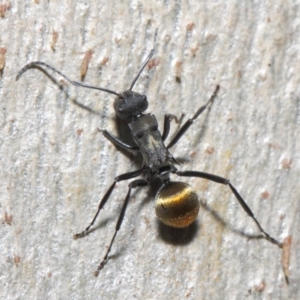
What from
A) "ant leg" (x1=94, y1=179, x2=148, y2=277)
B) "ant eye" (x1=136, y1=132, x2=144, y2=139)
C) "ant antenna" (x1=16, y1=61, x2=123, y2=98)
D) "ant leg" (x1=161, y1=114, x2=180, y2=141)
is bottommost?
"ant leg" (x1=94, y1=179, x2=148, y2=277)

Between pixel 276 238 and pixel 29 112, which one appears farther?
pixel 276 238

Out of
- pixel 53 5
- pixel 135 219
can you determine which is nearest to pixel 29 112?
pixel 53 5

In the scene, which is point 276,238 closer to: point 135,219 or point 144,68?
point 135,219

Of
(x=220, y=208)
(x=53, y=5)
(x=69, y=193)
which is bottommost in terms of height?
(x=220, y=208)

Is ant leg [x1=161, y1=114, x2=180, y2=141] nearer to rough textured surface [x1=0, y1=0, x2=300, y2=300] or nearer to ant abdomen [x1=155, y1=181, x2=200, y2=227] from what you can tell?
rough textured surface [x1=0, y1=0, x2=300, y2=300]

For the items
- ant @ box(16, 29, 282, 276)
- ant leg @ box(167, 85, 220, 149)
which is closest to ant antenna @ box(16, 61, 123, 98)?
ant @ box(16, 29, 282, 276)

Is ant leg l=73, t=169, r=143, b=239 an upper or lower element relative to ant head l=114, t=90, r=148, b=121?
lower

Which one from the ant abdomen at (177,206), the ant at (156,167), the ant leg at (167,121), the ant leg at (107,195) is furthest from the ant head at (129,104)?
the ant abdomen at (177,206)
